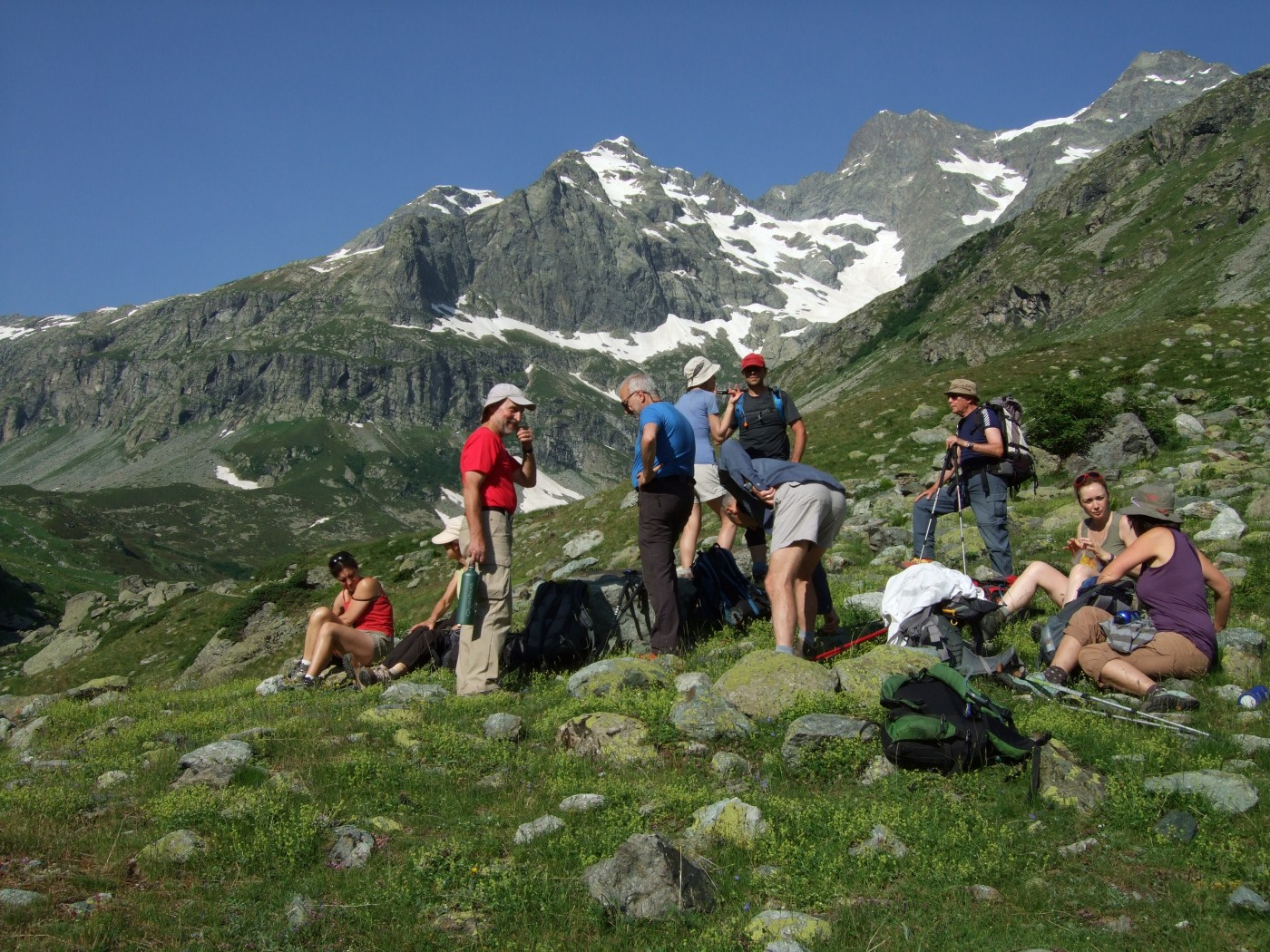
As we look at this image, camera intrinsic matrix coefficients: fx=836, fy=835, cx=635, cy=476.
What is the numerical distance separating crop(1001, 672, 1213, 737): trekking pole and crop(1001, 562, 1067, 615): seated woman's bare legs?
91.2 inches

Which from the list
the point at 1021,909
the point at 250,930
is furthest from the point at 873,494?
the point at 250,930

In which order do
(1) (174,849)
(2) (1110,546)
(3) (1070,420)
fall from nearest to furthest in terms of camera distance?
(1) (174,849) → (2) (1110,546) → (3) (1070,420)

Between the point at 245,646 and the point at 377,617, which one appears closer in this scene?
the point at 377,617

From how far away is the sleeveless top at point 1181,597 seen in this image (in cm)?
866

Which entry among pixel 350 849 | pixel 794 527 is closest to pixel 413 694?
pixel 350 849

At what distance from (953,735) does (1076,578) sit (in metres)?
5.12

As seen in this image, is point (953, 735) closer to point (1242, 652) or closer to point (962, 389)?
point (1242, 652)

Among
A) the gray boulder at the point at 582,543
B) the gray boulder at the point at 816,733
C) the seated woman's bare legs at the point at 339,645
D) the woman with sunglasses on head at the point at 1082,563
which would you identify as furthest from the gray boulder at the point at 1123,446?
Answer: the seated woman's bare legs at the point at 339,645

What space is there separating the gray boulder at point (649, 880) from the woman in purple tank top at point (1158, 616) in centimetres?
514

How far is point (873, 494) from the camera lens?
914 inches

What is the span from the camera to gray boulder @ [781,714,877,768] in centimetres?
723

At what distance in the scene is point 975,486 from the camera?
42.2ft

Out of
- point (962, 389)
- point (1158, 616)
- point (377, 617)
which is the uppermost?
point (962, 389)

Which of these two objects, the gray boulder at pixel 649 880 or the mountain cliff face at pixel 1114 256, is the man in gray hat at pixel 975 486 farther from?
the mountain cliff face at pixel 1114 256
